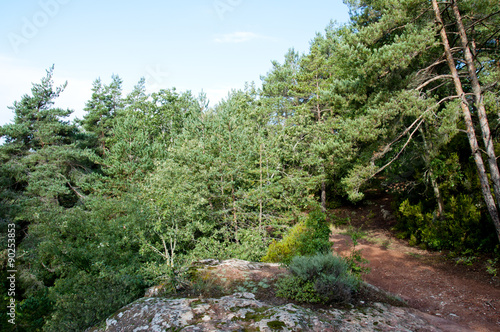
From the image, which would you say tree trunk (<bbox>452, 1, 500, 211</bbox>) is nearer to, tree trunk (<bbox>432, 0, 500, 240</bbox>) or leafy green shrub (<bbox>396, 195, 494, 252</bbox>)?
tree trunk (<bbox>432, 0, 500, 240</bbox>)

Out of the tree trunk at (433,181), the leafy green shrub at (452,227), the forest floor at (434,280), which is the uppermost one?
the tree trunk at (433,181)

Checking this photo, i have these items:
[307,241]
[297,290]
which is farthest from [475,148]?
[297,290]

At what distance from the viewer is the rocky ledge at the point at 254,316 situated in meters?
3.07

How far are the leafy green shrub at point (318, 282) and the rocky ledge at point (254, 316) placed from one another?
21 centimetres

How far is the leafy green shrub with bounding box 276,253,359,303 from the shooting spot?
3.85 meters

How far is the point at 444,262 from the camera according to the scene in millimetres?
8555

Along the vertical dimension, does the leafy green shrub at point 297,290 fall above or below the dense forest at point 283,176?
below

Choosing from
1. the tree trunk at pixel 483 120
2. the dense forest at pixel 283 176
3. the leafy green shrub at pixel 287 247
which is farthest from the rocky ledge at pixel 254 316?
the tree trunk at pixel 483 120

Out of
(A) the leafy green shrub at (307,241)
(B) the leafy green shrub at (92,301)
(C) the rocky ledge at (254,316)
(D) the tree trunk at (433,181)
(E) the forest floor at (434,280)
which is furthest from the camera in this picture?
(D) the tree trunk at (433,181)

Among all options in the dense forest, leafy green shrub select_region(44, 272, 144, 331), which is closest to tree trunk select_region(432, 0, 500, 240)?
the dense forest

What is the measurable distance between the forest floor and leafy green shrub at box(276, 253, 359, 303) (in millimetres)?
2638

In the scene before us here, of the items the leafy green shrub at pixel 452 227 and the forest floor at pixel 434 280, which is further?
the leafy green shrub at pixel 452 227

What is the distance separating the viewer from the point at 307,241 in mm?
5965

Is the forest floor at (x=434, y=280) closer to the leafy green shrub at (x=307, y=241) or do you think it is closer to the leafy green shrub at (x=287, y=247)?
the leafy green shrub at (x=307, y=241)
